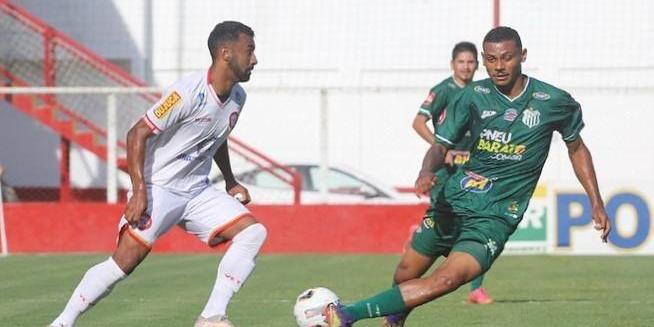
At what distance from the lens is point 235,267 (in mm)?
9555

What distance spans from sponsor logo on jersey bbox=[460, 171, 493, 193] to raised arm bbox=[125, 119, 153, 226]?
1980mm

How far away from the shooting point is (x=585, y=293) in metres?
14.1

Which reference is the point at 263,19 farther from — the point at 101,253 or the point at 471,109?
the point at 471,109

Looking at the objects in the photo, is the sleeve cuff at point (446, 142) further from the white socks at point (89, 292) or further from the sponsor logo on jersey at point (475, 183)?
the white socks at point (89, 292)

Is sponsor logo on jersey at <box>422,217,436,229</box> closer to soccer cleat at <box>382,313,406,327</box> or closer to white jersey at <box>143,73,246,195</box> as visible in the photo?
soccer cleat at <box>382,313,406,327</box>

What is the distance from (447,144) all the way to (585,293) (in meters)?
5.27

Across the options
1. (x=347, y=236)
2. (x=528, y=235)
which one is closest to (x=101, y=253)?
(x=347, y=236)

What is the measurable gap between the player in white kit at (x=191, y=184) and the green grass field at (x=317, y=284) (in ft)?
5.23

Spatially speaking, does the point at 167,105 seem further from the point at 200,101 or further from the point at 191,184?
the point at 191,184

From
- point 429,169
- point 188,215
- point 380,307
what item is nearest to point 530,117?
point 429,169

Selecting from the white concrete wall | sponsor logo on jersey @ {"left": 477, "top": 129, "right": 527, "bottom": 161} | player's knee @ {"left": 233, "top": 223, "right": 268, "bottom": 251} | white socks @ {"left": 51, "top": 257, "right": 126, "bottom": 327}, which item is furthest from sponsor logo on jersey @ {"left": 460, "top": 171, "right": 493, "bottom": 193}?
the white concrete wall

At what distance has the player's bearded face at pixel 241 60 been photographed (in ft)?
31.2

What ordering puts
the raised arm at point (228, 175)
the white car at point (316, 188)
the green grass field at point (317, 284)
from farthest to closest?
the white car at point (316, 188) < the green grass field at point (317, 284) < the raised arm at point (228, 175)

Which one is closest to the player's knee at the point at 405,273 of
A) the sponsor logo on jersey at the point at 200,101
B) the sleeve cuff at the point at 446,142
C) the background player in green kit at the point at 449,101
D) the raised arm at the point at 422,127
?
the sleeve cuff at the point at 446,142
